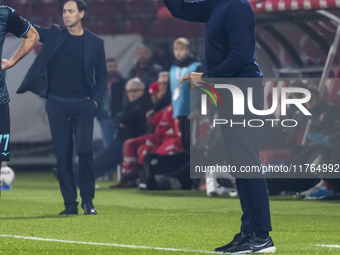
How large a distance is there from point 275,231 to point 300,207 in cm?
290

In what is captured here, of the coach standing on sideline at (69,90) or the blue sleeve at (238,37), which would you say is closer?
the blue sleeve at (238,37)

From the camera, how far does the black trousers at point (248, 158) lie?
636 cm

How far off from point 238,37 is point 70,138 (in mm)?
3844

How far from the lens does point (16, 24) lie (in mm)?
8375

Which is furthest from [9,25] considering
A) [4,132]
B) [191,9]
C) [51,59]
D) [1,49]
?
[191,9]

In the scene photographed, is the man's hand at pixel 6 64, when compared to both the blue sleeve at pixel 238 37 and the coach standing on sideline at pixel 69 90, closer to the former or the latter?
the coach standing on sideline at pixel 69 90

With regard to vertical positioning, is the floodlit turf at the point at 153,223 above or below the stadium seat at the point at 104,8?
below

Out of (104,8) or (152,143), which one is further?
(104,8)

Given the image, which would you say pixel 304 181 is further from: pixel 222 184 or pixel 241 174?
pixel 241 174

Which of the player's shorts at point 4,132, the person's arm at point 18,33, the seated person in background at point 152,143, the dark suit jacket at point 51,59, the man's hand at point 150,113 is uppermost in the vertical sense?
the person's arm at point 18,33

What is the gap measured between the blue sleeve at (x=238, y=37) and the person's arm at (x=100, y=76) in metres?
3.68

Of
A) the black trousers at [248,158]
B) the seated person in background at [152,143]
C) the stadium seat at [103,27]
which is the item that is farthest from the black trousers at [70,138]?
the stadium seat at [103,27]

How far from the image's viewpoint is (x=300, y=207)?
35.8 ft

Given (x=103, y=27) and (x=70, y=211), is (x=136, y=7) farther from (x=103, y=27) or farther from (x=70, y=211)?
(x=70, y=211)
